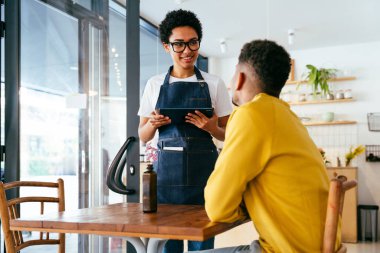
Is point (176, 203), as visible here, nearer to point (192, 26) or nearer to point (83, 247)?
point (192, 26)

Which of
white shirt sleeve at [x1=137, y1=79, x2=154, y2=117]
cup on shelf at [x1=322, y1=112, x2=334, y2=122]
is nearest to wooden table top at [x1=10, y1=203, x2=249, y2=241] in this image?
white shirt sleeve at [x1=137, y1=79, x2=154, y2=117]

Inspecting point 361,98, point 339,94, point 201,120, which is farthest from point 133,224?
point 361,98

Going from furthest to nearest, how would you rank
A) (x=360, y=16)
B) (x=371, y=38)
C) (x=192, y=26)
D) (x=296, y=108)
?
(x=296, y=108) < (x=371, y=38) < (x=360, y=16) < (x=192, y=26)

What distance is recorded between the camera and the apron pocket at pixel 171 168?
6.50 feet

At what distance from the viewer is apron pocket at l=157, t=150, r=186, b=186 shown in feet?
6.50

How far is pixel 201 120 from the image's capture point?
1899 millimetres

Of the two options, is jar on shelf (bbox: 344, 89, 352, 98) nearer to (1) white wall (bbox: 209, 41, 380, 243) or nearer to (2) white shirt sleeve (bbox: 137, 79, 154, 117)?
(1) white wall (bbox: 209, 41, 380, 243)

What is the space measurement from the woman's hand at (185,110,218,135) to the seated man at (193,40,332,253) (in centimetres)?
55

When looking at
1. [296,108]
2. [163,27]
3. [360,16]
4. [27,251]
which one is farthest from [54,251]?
[296,108]

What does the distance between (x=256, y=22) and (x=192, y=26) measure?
10.4ft

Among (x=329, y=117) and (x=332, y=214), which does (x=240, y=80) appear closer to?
(x=332, y=214)

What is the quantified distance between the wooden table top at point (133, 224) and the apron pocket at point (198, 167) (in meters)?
0.31

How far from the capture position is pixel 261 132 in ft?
4.15

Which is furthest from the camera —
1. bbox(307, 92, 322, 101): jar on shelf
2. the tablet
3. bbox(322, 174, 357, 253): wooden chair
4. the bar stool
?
bbox(307, 92, 322, 101): jar on shelf
